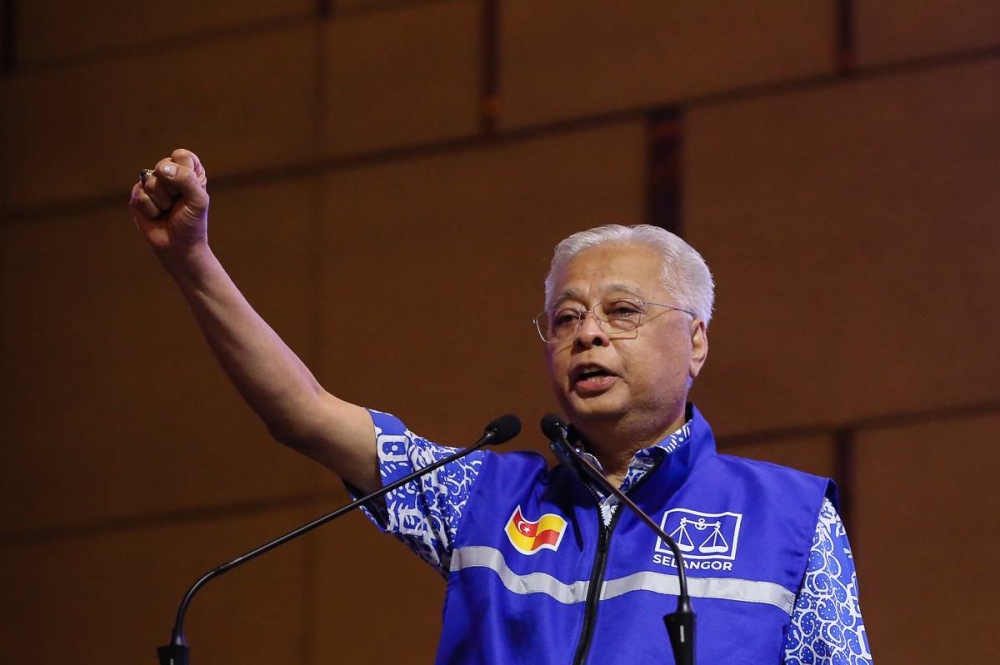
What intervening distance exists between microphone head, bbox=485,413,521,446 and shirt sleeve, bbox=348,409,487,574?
0.57 ft

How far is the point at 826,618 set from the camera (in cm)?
207

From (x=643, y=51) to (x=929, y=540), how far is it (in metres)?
1.27

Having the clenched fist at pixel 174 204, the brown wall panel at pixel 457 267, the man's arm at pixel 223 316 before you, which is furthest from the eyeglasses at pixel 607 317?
the brown wall panel at pixel 457 267

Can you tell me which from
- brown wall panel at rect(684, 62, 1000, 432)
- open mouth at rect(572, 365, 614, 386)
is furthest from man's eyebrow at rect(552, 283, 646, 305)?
brown wall panel at rect(684, 62, 1000, 432)

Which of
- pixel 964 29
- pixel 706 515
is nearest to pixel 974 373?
pixel 964 29

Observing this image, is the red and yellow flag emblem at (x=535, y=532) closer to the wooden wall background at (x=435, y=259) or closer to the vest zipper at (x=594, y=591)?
the vest zipper at (x=594, y=591)

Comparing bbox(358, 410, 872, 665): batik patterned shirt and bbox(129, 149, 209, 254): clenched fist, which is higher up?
bbox(129, 149, 209, 254): clenched fist

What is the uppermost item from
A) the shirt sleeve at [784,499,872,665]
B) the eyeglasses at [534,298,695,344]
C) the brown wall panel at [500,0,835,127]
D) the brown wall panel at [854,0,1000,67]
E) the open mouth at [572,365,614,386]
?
the brown wall panel at [500,0,835,127]

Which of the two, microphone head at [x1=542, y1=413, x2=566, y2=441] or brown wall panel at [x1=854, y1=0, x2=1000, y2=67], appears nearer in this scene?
microphone head at [x1=542, y1=413, x2=566, y2=441]

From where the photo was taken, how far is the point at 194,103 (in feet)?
13.5

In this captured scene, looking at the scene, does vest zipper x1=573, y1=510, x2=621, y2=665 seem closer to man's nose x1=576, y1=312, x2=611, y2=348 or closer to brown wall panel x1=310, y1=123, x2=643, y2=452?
man's nose x1=576, y1=312, x2=611, y2=348

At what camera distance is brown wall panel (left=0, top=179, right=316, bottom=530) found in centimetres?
383

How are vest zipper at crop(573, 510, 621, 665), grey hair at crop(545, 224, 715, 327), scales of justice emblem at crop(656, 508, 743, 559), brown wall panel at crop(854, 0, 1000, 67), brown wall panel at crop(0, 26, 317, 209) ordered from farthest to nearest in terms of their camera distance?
brown wall panel at crop(0, 26, 317, 209), brown wall panel at crop(854, 0, 1000, 67), grey hair at crop(545, 224, 715, 327), scales of justice emblem at crop(656, 508, 743, 559), vest zipper at crop(573, 510, 621, 665)

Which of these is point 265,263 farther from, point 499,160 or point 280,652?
point 280,652
